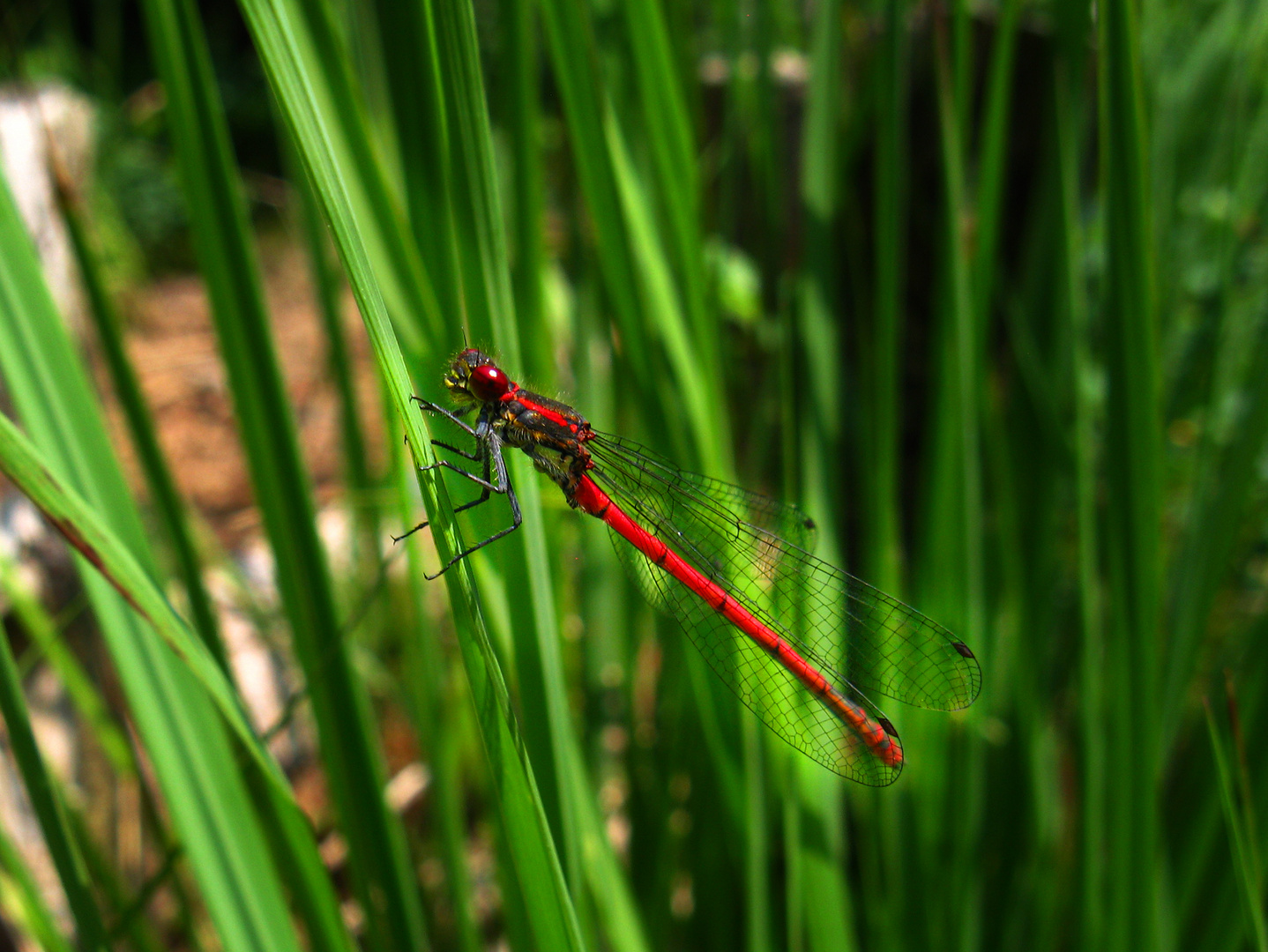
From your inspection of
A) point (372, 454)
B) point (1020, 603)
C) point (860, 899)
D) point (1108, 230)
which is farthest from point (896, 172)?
point (372, 454)

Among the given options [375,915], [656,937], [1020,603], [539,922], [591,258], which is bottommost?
[656,937]

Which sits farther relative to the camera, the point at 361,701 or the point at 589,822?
the point at 589,822

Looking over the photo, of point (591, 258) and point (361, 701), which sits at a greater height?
point (591, 258)

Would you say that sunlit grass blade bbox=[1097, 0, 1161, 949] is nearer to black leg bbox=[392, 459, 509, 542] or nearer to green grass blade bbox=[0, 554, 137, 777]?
black leg bbox=[392, 459, 509, 542]

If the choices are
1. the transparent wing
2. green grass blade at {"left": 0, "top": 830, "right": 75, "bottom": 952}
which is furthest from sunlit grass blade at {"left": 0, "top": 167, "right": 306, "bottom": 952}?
the transparent wing

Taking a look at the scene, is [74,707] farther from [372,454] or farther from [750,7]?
[750,7]

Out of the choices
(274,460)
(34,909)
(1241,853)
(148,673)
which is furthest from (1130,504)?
(34,909)
